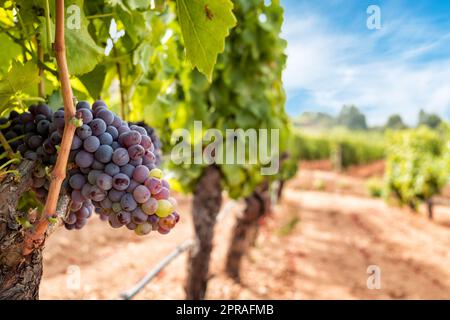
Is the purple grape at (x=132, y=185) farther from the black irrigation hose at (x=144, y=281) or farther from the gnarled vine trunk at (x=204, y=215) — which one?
the gnarled vine trunk at (x=204, y=215)

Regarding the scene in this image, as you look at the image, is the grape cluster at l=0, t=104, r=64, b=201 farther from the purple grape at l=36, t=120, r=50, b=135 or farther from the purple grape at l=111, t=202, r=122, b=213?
the purple grape at l=111, t=202, r=122, b=213

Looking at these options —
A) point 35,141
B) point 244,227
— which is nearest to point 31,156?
point 35,141

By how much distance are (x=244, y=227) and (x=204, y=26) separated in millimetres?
5686

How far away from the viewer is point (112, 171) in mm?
1077

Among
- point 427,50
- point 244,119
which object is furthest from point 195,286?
point 427,50

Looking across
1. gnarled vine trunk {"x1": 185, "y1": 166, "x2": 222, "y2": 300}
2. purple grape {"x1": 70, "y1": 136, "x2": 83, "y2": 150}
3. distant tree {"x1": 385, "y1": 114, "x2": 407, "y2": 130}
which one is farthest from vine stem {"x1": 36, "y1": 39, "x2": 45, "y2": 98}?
distant tree {"x1": 385, "y1": 114, "x2": 407, "y2": 130}

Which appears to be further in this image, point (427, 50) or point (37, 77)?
point (427, 50)

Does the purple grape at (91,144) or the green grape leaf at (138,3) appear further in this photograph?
the green grape leaf at (138,3)

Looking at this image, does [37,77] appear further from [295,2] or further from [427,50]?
[427,50]

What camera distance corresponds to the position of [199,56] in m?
1.25

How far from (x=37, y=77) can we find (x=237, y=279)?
5.69 m

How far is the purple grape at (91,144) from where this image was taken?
1082 millimetres

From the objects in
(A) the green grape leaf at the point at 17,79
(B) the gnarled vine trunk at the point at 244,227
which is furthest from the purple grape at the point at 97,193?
(B) the gnarled vine trunk at the point at 244,227

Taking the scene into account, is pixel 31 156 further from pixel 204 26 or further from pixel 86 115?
pixel 204 26
